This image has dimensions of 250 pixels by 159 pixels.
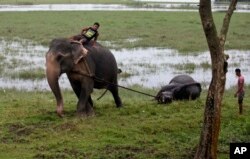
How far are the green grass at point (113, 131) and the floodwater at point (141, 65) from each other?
593 centimetres

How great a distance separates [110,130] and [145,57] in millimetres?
15337

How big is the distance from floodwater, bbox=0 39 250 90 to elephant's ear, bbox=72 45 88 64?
679cm

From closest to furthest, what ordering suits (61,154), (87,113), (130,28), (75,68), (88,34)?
(61,154)
(75,68)
(87,113)
(88,34)
(130,28)

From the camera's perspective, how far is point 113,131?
9906 mm

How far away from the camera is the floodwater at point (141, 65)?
19031 mm

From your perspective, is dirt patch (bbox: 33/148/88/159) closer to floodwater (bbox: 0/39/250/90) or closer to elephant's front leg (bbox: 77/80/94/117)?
elephant's front leg (bbox: 77/80/94/117)

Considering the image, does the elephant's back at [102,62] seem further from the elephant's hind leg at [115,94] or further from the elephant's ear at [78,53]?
the elephant's ear at [78,53]

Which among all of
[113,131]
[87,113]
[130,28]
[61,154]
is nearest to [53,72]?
[87,113]

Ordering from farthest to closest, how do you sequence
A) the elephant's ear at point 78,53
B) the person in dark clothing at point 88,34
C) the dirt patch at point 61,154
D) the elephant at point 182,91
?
the elephant at point 182,91 < the person in dark clothing at point 88,34 < the elephant's ear at point 78,53 < the dirt patch at point 61,154

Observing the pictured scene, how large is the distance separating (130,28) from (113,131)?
27.9 metres

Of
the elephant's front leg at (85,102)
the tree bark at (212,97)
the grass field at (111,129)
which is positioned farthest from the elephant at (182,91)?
the tree bark at (212,97)

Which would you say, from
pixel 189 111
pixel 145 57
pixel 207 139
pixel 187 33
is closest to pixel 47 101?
pixel 189 111

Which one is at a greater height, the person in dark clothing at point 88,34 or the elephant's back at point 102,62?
the person in dark clothing at point 88,34

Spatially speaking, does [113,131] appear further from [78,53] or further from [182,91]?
[182,91]
